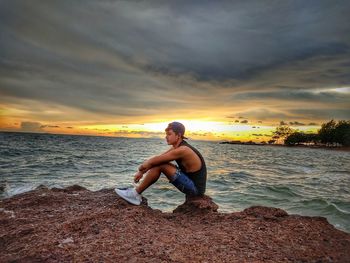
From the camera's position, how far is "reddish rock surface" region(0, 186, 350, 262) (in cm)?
373

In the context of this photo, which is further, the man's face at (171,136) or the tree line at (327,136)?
the tree line at (327,136)

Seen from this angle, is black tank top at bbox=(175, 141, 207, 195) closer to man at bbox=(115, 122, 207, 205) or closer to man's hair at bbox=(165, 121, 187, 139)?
man at bbox=(115, 122, 207, 205)

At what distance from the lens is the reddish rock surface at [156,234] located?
3.73m

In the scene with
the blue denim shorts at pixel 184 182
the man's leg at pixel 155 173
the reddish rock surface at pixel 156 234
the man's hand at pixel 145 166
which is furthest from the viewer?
the blue denim shorts at pixel 184 182

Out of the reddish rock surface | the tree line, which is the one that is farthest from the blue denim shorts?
the tree line

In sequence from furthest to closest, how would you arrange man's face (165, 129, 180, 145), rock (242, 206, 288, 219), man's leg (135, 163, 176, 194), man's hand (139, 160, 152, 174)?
man's face (165, 129, 180, 145) → man's leg (135, 163, 176, 194) → man's hand (139, 160, 152, 174) → rock (242, 206, 288, 219)

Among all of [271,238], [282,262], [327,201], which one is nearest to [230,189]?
[327,201]

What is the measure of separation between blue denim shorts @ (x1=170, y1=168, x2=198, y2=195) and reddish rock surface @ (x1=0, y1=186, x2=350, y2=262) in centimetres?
27

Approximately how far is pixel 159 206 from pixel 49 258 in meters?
5.83

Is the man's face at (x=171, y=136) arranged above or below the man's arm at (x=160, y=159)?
above

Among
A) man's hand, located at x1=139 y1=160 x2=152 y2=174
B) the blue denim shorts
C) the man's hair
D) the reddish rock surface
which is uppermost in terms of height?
the man's hair

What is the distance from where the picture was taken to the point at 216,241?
4219 millimetres

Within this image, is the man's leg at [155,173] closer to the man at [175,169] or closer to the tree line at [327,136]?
the man at [175,169]

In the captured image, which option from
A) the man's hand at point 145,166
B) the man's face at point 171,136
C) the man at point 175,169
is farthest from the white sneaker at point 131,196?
the man's face at point 171,136
